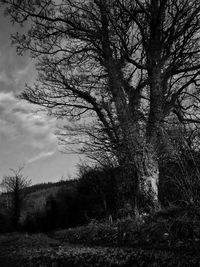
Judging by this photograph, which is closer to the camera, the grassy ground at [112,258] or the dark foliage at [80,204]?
the grassy ground at [112,258]

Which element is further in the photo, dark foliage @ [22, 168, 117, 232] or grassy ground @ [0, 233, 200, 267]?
dark foliage @ [22, 168, 117, 232]

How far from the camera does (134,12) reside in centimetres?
1083

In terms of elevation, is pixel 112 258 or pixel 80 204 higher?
pixel 80 204

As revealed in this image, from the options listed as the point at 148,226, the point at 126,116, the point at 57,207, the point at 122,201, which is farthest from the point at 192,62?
the point at 57,207

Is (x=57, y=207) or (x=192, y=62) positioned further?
(x=57, y=207)

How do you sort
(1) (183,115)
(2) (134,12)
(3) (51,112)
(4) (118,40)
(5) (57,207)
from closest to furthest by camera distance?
(2) (134,12) < (4) (118,40) < (1) (183,115) < (3) (51,112) < (5) (57,207)

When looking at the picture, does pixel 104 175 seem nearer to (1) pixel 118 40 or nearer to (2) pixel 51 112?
(2) pixel 51 112

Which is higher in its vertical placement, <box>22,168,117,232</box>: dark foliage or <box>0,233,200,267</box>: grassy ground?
<box>22,168,117,232</box>: dark foliage

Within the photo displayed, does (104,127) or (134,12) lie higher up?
(134,12)

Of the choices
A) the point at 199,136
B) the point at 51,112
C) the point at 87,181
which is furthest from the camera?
the point at 87,181

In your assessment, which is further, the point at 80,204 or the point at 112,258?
the point at 80,204

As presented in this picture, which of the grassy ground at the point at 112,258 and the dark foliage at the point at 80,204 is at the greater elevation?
the dark foliage at the point at 80,204

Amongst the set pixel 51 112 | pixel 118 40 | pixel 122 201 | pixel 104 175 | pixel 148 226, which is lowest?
pixel 148 226

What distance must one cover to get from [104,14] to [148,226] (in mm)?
7565
